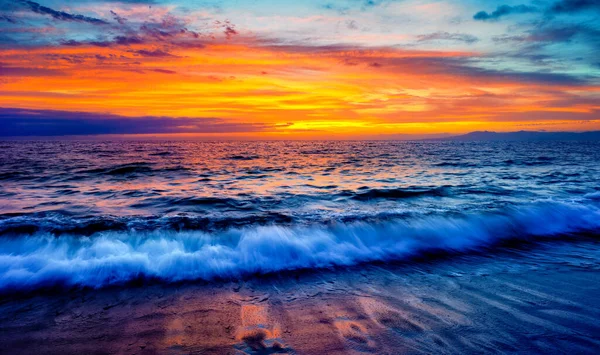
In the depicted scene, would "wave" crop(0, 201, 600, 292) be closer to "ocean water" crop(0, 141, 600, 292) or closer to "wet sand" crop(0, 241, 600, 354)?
"ocean water" crop(0, 141, 600, 292)

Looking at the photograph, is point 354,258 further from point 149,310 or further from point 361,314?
point 149,310

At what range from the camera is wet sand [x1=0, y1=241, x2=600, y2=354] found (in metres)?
3.45

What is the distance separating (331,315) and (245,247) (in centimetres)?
298

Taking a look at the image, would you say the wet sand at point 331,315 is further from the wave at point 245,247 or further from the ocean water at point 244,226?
the ocean water at point 244,226

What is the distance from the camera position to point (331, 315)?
4.09m

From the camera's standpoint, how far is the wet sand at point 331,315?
3.45 meters

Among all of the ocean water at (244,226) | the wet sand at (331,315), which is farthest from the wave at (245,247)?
the wet sand at (331,315)

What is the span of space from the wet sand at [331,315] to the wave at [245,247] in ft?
1.63

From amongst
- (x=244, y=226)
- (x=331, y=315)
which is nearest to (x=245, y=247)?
(x=244, y=226)

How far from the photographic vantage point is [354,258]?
253 inches

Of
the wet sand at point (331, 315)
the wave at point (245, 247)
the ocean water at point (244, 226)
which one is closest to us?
the wet sand at point (331, 315)

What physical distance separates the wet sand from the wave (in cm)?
50

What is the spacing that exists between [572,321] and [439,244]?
3.50 m

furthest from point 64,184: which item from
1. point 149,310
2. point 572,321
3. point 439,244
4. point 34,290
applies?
point 572,321
